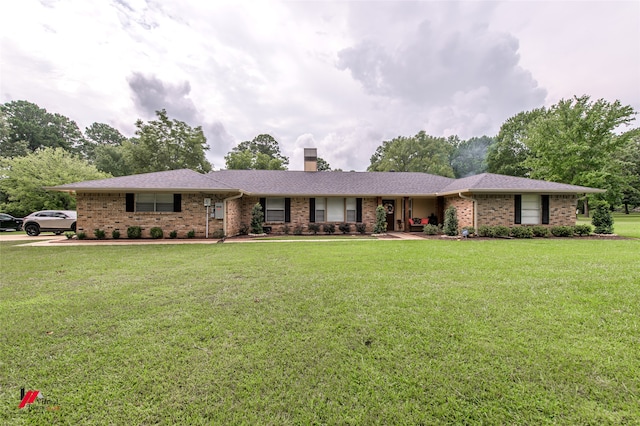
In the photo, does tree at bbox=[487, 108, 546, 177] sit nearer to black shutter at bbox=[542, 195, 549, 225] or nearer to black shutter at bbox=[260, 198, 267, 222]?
black shutter at bbox=[542, 195, 549, 225]

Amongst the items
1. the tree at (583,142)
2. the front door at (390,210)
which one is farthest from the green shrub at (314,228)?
the tree at (583,142)

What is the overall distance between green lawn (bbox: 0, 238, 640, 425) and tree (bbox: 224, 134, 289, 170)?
90.4 ft

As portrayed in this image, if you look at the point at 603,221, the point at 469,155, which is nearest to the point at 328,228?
the point at 603,221

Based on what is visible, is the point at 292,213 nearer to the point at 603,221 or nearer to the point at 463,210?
the point at 463,210

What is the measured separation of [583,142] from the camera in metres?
21.6

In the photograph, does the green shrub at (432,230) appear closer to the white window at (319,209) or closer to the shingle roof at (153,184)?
the white window at (319,209)

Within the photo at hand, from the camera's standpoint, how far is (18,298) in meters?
4.14

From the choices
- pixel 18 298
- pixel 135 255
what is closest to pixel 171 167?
pixel 135 255

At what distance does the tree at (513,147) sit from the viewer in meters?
33.2

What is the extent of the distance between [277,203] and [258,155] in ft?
66.7

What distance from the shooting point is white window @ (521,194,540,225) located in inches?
495

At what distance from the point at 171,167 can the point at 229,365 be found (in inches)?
1250

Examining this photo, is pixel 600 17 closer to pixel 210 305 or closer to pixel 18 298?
pixel 210 305

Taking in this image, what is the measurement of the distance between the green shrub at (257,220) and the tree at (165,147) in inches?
811
